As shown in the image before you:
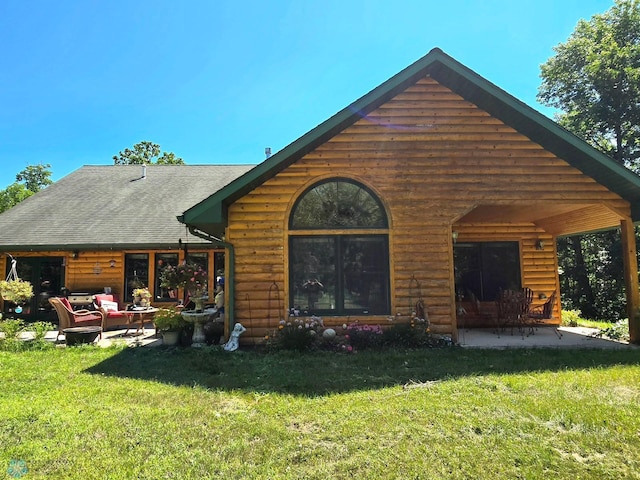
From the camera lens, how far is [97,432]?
3.51 m

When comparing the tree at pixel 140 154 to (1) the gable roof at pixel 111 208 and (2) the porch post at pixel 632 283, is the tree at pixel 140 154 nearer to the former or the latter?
(1) the gable roof at pixel 111 208

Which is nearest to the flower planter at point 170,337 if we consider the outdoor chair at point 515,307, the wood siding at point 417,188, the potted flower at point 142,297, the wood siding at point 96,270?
the wood siding at point 417,188

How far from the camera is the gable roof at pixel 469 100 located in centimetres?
701

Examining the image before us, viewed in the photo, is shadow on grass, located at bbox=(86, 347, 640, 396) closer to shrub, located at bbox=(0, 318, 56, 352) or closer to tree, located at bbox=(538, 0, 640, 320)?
shrub, located at bbox=(0, 318, 56, 352)

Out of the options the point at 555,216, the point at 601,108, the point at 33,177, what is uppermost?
the point at 33,177

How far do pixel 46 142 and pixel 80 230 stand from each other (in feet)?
57.5

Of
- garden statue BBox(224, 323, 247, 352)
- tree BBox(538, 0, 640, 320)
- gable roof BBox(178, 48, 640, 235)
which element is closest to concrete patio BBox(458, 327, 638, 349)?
gable roof BBox(178, 48, 640, 235)

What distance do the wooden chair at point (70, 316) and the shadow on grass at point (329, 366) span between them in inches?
92.0

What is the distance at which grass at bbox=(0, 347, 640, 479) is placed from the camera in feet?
9.50

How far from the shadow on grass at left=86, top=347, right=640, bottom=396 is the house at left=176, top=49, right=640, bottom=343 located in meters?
1.14

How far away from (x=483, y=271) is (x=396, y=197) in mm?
3826

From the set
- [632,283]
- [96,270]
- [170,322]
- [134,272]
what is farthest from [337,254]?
[96,270]

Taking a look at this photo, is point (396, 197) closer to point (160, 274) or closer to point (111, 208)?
point (160, 274)

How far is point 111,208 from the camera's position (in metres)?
14.0
